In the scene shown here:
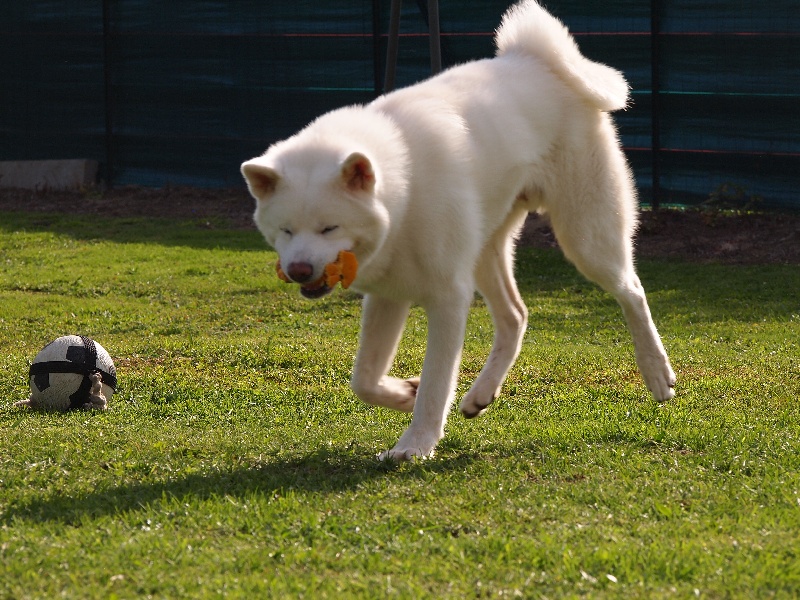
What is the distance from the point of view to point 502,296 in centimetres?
609

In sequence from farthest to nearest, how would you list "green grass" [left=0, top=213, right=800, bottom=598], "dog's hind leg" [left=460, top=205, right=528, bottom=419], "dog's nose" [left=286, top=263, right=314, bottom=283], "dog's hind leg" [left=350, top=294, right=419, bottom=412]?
"dog's hind leg" [left=460, top=205, right=528, bottom=419]
"dog's hind leg" [left=350, top=294, right=419, bottom=412]
"dog's nose" [left=286, top=263, right=314, bottom=283]
"green grass" [left=0, top=213, right=800, bottom=598]

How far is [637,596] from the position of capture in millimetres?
3389

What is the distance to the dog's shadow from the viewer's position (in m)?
4.22

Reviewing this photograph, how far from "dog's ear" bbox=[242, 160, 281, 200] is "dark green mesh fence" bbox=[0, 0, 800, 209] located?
805 cm

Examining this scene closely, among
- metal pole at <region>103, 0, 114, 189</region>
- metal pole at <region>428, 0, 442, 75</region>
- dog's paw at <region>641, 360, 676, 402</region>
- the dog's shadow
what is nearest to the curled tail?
dog's paw at <region>641, 360, 676, 402</region>

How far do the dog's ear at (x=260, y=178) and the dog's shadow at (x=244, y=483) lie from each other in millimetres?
1125

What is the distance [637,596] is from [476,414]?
2.31 metres

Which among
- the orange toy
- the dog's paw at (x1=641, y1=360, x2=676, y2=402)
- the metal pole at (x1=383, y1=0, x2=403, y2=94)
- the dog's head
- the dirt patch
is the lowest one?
the dirt patch

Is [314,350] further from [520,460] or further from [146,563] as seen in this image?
[146,563]

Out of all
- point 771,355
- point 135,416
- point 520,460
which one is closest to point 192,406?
point 135,416

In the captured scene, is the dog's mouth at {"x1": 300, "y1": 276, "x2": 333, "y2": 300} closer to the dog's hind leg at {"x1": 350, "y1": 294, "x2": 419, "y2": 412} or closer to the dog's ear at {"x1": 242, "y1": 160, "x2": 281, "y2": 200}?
the dog's ear at {"x1": 242, "y1": 160, "x2": 281, "y2": 200}

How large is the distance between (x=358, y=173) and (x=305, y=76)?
934 cm

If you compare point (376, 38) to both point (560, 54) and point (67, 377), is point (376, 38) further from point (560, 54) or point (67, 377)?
point (67, 377)

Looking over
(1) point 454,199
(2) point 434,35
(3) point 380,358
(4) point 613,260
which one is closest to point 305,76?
(2) point 434,35
